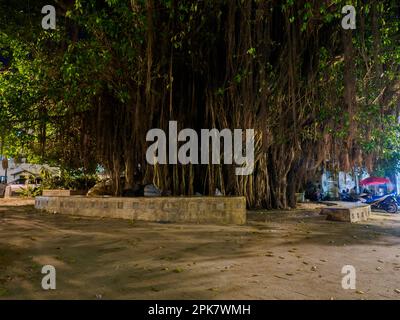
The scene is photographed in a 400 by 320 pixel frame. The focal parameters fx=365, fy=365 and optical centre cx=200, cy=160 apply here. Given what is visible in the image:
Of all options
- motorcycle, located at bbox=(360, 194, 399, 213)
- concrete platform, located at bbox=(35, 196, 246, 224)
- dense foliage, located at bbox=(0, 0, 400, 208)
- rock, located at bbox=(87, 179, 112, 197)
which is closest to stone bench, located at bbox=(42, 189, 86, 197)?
rock, located at bbox=(87, 179, 112, 197)

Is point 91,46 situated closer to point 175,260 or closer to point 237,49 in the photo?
point 237,49

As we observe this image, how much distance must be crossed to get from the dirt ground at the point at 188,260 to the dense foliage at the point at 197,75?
8.61ft

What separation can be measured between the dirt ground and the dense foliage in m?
2.62

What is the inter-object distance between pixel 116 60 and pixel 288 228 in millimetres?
4781

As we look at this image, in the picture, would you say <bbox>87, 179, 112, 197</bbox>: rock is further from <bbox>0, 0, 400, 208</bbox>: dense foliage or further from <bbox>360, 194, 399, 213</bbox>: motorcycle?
<bbox>360, 194, 399, 213</bbox>: motorcycle

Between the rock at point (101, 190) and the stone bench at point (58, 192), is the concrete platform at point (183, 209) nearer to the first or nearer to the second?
the rock at point (101, 190)

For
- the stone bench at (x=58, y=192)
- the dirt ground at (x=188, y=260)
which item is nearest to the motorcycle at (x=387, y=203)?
the dirt ground at (x=188, y=260)

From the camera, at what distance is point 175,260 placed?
3957mm

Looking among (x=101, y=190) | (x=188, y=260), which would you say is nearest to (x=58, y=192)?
(x=101, y=190)

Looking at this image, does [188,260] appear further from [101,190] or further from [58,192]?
[58,192]

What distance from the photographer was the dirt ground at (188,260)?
297 cm

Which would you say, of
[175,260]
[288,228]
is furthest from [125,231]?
[288,228]

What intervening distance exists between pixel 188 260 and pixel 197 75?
5.31 m

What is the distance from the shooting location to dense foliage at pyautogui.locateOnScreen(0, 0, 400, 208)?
23.2 feet
